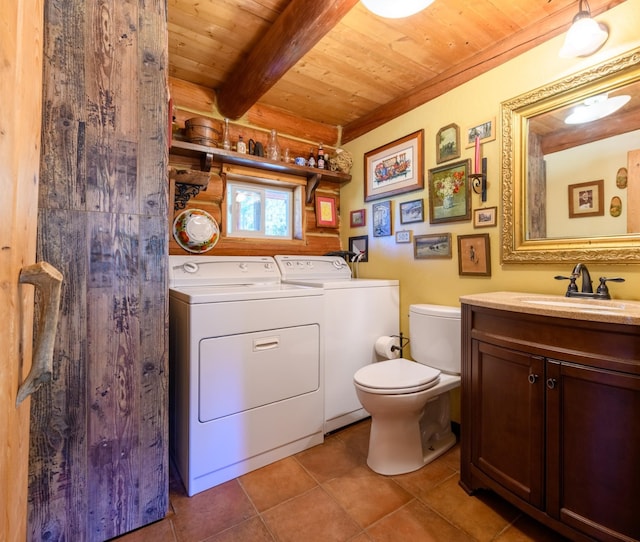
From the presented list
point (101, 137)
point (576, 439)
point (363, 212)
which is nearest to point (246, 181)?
point (363, 212)

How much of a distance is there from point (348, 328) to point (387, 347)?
0.31 metres

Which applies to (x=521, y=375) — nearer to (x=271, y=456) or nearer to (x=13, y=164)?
(x=271, y=456)

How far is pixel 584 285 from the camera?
1370 millimetres

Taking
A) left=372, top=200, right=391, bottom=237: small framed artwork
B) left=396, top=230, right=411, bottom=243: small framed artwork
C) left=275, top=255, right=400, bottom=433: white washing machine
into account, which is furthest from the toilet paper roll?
left=372, top=200, right=391, bottom=237: small framed artwork

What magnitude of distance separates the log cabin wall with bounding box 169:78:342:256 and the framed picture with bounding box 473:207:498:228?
1285 millimetres

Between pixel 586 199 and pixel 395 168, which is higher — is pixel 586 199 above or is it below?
below

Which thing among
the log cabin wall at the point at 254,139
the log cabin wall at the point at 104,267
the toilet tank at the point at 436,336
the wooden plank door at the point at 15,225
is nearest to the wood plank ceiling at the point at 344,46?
the log cabin wall at the point at 254,139

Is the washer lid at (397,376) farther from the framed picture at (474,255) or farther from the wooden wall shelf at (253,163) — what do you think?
the wooden wall shelf at (253,163)

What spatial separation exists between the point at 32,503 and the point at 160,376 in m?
0.53

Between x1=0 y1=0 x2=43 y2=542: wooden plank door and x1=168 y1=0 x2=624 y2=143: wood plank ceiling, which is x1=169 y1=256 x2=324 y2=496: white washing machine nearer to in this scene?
x1=0 y1=0 x2=43 y2=542: wooden plank door

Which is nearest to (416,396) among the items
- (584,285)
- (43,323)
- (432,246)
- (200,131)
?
(584,285)

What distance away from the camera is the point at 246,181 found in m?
2.49

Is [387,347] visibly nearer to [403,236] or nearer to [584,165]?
[403,236]

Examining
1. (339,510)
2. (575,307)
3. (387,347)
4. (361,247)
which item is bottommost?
(339,510)
